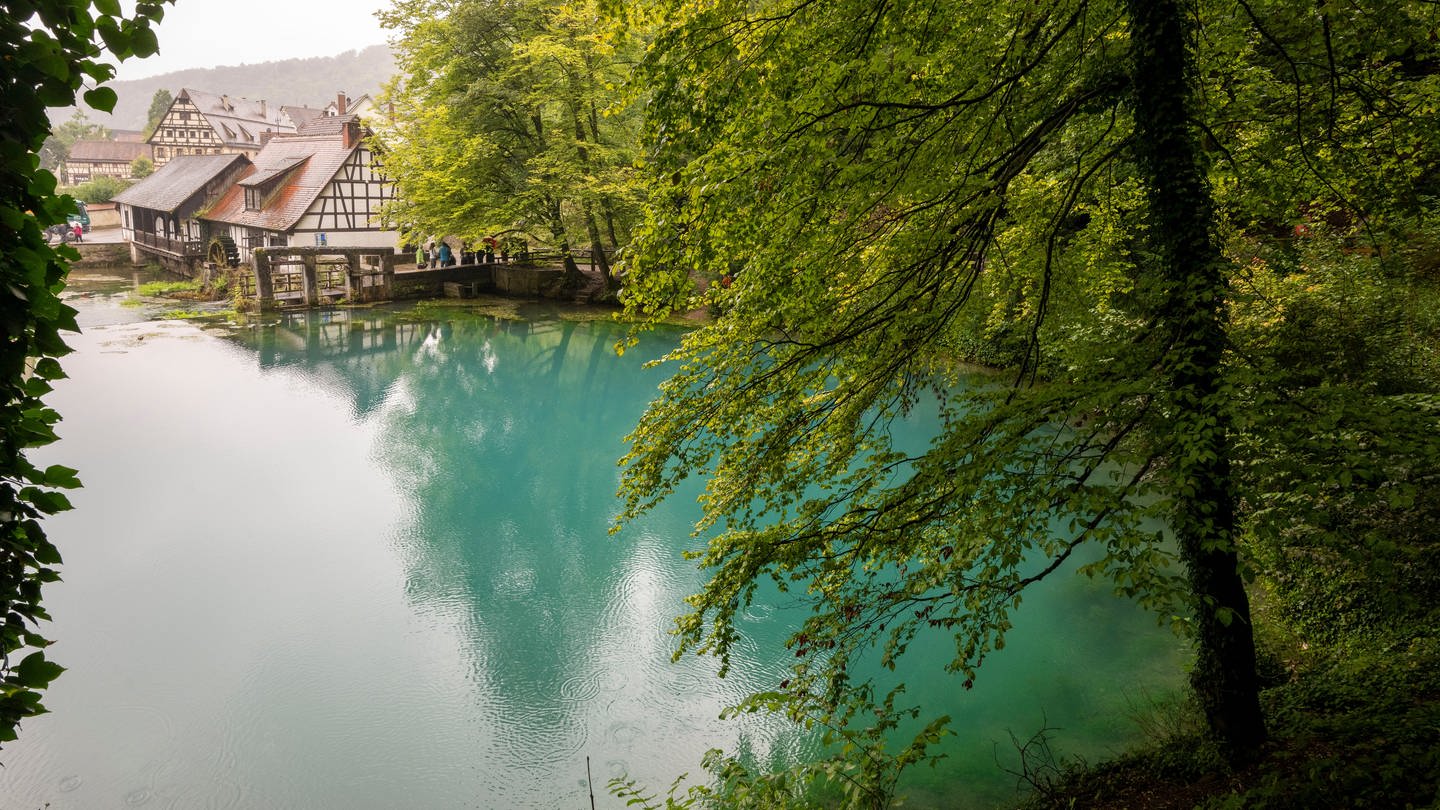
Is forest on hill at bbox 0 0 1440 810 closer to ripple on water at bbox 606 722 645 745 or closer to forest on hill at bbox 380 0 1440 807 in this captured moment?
forest on hill at bbox 380 0 1440 807

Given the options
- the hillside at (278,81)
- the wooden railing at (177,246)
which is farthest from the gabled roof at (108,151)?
the hillside at (278,81)

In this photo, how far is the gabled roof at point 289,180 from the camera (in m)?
29.3

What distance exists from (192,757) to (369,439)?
866 centimetres

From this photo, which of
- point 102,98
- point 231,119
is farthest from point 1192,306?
point 231,119

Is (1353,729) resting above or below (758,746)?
above

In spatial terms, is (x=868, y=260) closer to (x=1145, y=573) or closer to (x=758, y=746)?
(x=1145, y=573)

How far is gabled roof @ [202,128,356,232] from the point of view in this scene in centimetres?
2928

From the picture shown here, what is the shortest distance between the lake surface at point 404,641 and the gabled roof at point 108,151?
63.8 metres

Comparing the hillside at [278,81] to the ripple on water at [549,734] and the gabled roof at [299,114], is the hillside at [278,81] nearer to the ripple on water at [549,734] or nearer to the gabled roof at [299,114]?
the gabled roof at [299,114]

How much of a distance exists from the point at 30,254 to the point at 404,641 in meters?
7.09

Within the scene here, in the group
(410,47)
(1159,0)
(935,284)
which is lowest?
(935,284)

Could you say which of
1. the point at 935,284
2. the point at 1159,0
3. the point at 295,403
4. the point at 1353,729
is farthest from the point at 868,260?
the point at 295,403

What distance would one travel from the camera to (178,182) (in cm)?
3481

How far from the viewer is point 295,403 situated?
16.8m
